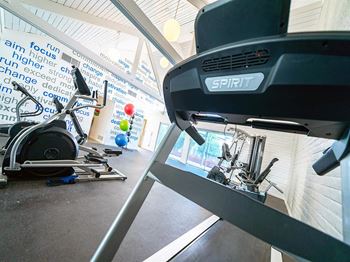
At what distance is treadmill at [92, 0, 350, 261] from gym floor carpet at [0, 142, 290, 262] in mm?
685

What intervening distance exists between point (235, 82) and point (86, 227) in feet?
4.98

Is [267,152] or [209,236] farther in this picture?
[267,152]

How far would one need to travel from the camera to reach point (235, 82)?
47cm

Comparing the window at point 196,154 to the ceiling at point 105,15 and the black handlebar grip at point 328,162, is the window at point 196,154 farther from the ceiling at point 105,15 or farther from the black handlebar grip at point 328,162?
the black handlebar grip at point 328,162

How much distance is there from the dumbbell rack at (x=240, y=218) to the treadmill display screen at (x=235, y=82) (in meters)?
0.29

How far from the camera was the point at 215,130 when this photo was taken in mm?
7492

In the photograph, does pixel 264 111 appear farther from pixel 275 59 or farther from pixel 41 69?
pixel 41 69

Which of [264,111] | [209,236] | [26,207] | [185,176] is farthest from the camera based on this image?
[209,236]

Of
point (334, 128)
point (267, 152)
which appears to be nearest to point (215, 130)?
point (267, 152)

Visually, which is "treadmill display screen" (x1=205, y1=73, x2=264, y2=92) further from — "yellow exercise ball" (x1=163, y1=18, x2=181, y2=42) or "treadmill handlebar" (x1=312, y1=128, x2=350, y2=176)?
"yellow exercise ball" (x1=163, y1=18, x2=181, y2=42)

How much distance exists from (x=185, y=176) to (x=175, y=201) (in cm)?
200

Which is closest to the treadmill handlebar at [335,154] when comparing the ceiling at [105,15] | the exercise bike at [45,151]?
the exercise bike at [45,151]

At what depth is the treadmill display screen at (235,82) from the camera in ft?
1.42

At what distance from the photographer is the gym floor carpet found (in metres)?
1.03
